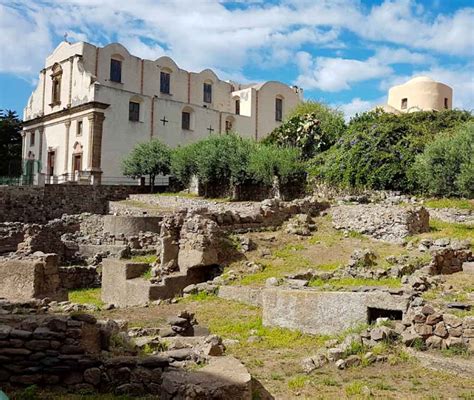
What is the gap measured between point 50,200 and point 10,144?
21541 millimetres

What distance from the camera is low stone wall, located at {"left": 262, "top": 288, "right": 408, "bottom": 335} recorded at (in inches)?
364

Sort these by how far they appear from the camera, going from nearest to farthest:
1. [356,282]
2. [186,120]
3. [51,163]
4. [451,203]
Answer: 1. [356,282]
2. [451,203]
3. [51,163]
4. [186,120]

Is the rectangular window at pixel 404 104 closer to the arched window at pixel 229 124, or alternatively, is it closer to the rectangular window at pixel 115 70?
the arched window at pixel 229 124

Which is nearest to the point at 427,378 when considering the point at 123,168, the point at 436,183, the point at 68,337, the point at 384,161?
the point at 68,337

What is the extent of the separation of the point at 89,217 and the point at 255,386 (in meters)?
23.6

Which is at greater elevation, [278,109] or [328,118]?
[278,109]

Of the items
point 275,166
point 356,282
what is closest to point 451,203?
point 275,166

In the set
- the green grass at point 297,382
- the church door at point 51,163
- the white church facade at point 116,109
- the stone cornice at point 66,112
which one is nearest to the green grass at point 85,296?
the green grass at point 297,382

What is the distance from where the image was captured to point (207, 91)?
5016 cm

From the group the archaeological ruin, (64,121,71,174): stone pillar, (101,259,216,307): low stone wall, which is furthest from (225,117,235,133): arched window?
(101,259,216,307): low stone wall

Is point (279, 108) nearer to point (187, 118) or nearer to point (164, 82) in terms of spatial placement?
point (187, 118)

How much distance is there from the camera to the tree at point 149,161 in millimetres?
37844

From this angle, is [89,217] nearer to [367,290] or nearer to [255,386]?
[367,290]

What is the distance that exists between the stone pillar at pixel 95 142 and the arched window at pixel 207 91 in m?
12.5
